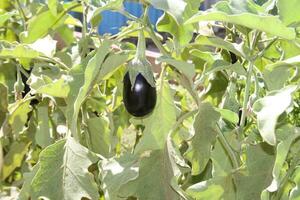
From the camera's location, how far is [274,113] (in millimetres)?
502

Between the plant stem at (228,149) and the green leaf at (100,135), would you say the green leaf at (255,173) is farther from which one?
the green leaf at (100,135)

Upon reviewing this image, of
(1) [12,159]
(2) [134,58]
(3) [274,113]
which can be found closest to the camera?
(3) [274,113]

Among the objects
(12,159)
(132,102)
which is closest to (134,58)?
(132,102)

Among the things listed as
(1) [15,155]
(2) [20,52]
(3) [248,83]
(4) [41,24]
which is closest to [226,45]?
(3) [248,83]

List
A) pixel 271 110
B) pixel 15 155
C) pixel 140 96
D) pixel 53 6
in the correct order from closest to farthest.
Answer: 1. pixel 271 110
2. pixel 140 96
3. pixel 53 6
4. pixel 15 155

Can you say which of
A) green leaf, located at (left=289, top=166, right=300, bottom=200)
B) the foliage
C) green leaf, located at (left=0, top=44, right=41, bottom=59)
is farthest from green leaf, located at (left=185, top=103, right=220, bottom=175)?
green leaf, located at (left=0, top=44, right=41, bottom=59)

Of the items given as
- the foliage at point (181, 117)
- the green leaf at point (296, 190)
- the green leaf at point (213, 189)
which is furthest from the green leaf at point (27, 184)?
the green leaf at point (296, 190)

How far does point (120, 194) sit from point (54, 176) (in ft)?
0.27

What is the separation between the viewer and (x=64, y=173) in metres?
0.71

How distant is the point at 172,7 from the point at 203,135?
0.52 feet

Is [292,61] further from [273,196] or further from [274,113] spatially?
[273,196]

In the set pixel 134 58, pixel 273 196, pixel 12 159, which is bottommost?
pixel 12 159

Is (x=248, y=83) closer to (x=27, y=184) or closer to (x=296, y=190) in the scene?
(x=296, y=190)

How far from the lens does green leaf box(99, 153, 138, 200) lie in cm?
66
